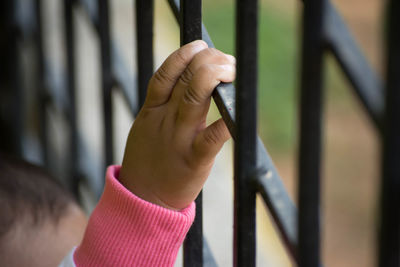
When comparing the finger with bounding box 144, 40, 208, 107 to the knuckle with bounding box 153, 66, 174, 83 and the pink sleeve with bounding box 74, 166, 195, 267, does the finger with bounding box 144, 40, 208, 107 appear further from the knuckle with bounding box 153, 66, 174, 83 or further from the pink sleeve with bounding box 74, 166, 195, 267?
the pink sleeve with bounding box 74, 166, 195, 267

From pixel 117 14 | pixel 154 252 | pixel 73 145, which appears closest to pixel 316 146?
pixel 154 252

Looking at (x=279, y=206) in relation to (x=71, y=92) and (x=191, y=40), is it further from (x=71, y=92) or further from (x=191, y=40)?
(x=71, y=92)

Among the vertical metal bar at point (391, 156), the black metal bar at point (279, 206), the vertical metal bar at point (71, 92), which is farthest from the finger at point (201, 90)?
the vertical metal bar at point (71, 92)

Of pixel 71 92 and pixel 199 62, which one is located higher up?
pixel 199 62

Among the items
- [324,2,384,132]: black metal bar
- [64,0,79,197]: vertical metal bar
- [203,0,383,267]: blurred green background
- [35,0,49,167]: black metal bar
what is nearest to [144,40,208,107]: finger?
[324,2,384,132]: black metal bar

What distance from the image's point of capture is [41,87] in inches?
66.1

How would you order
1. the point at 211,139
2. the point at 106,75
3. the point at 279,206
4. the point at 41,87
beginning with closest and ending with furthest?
the point at 279,206, the point at 211,139, the point at 106,75, the point at 41,87

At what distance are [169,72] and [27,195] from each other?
1.44ft

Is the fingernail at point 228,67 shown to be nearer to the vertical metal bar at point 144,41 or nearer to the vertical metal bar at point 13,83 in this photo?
the vertical metal bar at point 144,41

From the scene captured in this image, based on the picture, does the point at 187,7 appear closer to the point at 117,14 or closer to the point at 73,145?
the point at 73,145

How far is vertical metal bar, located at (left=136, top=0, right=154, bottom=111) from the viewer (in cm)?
86

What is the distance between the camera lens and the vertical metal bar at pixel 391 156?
0.44 m

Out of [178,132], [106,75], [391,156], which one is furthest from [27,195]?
[391,156]

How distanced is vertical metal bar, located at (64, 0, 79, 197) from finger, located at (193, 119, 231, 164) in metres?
0.78
